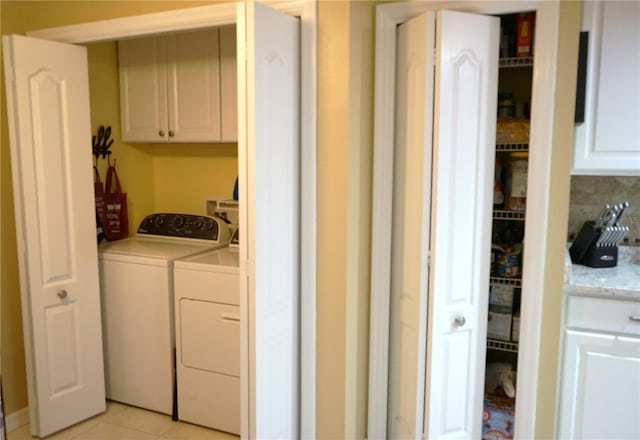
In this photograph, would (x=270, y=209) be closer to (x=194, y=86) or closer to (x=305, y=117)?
(x=305, y=117)

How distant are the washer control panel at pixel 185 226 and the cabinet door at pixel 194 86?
48 centimetres

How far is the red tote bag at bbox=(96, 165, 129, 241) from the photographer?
2978 mm

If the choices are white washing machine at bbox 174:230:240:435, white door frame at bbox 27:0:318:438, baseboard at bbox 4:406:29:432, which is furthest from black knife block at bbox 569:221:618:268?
baseboard at bbox 4:406:29:432

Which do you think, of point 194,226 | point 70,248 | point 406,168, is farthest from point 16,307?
point 406,168

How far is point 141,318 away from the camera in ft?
8.83

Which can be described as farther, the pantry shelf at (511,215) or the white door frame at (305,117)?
the pantry shelf at (511,215)

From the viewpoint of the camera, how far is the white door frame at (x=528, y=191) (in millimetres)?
1840

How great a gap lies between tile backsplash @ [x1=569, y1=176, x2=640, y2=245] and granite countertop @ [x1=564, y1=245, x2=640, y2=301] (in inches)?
8.9

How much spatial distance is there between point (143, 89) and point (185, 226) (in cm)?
88

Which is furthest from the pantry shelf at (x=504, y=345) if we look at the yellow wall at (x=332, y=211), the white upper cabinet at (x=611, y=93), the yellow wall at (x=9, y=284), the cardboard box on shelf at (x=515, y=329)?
the yellow wall at (x=9, y=284)

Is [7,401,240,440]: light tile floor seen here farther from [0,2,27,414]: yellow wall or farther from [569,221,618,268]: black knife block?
[569,221,618,268]: black knife block

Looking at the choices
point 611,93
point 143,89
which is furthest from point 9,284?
point 611,93

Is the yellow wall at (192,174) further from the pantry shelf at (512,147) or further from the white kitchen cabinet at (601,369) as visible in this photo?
the white kitchen cabinet at (601,369)

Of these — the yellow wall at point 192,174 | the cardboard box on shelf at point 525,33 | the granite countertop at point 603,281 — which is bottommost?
the granite countertop at point 603,281
